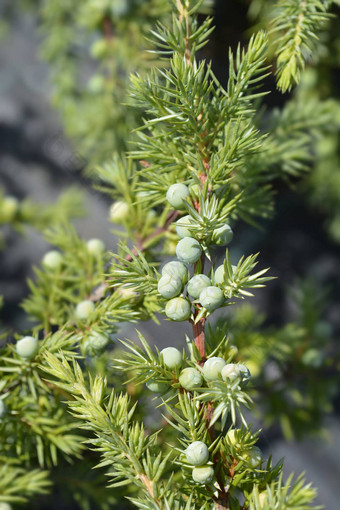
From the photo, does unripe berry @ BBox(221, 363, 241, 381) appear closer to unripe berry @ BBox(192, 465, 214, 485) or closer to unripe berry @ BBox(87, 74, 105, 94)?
unripe berry @ BBox(192, 465, 214, 485)

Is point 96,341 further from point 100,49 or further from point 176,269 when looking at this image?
point 100,49

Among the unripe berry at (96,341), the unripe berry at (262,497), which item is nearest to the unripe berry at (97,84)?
the unripe berry at (96,341)

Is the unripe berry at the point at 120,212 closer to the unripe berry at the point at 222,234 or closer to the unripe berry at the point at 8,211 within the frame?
the unripe berry at the point at 222,234

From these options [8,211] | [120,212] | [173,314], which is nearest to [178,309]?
[173,314]

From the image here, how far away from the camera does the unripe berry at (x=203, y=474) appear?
0.21 m

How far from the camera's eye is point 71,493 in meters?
0.41

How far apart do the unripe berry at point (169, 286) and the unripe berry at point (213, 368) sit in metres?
0.03

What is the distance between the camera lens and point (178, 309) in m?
0.22

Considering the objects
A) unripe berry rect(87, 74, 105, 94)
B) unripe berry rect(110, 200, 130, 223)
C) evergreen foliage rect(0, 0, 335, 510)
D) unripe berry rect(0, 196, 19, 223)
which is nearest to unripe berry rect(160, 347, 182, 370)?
evergreen foliage rect(0, 0, 335, 510)

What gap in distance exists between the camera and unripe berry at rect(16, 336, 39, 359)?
27cm

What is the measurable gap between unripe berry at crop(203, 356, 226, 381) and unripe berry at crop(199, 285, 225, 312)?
0.08 feet

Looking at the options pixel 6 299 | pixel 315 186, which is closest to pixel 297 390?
pixel 315 186

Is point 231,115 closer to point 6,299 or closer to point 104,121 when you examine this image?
point 104,121

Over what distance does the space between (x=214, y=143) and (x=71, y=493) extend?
12.8 inches
